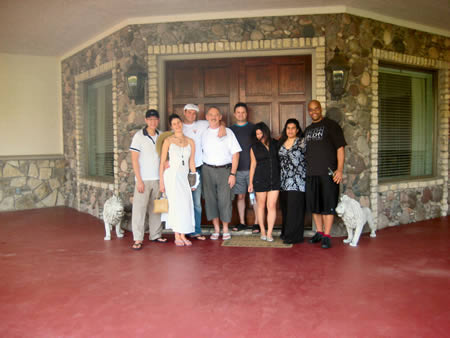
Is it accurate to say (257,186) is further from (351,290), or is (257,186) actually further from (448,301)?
(448,301)

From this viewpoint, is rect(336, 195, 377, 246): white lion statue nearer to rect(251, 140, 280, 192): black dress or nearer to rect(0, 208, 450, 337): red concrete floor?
rect(0, 208, 450, 337): red concrete floor

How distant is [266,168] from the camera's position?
183 inches

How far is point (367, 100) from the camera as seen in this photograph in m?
5.11

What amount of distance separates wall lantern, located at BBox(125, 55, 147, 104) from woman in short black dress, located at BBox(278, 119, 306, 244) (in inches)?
78.8

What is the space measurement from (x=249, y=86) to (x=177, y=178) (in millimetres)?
1674

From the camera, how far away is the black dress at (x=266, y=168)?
15.2ft

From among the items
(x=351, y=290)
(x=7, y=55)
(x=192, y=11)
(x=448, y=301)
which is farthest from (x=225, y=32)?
(x=7, y=55)

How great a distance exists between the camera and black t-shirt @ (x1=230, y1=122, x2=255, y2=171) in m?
4.89

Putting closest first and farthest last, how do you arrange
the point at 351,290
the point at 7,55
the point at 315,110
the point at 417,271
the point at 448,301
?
the point at 448,301, the point at 351,290, the point at 417,271, the point at 315,110, the point at 7,55

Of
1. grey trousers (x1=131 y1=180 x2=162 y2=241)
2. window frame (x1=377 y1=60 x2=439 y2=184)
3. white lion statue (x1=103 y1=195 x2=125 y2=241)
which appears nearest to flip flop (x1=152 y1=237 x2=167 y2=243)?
grey trousers (x1=131 y1=180 x2=162 y2=241)

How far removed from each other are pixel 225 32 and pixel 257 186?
207 cm

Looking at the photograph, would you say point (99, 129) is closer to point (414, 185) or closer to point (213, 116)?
point (213, 116)

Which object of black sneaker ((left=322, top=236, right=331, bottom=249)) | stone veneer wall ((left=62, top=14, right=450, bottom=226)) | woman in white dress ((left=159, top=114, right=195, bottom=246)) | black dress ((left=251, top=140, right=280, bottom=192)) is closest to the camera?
black sneaker ((left=322, top=236, right=331, bottom=249))

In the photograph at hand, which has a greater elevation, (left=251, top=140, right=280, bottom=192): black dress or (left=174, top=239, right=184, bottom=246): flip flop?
(left=251, top=140, right=280, bottom=192): black dress
